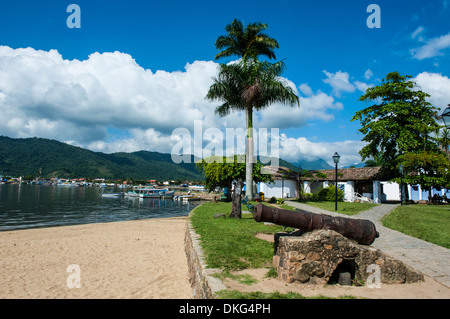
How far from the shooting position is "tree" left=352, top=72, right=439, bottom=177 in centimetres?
2355

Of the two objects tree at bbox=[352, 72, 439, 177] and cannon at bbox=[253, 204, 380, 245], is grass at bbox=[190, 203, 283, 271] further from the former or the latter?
tree at bbox=[352, 72, 439, 177]

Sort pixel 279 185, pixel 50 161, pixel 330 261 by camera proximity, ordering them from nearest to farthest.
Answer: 1. pixel 330 261
2. pixel 279 185
3. pixel 50 161

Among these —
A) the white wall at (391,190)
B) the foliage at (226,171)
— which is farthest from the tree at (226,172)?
the white wall at (391,190)

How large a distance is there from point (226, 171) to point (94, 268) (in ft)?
61.2

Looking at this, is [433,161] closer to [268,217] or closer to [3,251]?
[268,217]

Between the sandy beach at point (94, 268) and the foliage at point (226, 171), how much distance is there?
13.7 meters

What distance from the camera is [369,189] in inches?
1281

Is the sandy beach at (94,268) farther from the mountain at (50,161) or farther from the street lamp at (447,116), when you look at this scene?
the mountain at (50,161)

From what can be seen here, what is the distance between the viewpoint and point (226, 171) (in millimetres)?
25781

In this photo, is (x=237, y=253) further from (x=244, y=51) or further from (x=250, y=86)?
(x=244, y=51)

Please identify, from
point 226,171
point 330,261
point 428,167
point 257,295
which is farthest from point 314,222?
point 428,167

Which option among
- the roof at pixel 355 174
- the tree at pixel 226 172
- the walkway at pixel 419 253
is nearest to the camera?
the walkway at pixel 419 253

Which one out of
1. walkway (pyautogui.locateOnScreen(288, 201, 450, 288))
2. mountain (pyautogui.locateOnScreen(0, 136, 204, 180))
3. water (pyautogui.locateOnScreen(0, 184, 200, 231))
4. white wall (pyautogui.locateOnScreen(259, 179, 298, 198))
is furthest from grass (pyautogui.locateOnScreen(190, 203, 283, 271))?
mountain (pyautogui.locateOnScreen(0, 136, 204, 180))

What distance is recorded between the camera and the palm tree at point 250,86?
1989 cm
